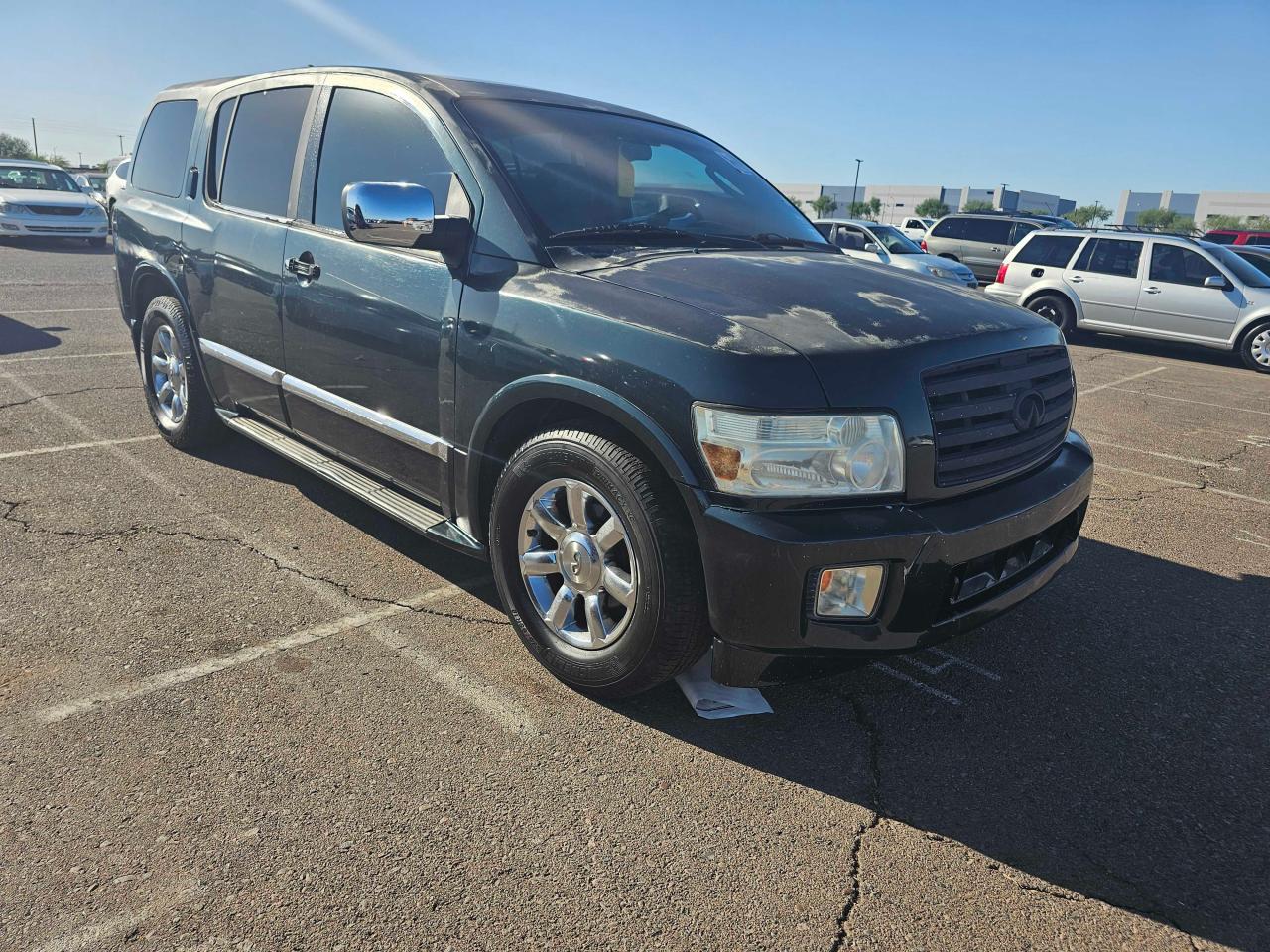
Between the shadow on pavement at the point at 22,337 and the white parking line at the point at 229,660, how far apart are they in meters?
6.44

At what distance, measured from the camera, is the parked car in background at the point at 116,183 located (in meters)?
5.67

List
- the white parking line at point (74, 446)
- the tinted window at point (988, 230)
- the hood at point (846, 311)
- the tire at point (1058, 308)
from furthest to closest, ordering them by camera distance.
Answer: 1. the tinted window at point (988, 230)
2. the tire at point (1058, 308)
3. the white parking line at point (74, 446)
4. the hood at point (846, 311)

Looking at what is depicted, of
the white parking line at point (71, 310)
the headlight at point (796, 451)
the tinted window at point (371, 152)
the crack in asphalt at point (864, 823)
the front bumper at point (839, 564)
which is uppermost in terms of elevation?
the tinted window at point (371, 152)

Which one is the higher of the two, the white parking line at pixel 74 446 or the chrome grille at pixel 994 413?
the chrome grille at pixel 994 413

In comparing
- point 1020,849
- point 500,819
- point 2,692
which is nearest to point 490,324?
point 500,819

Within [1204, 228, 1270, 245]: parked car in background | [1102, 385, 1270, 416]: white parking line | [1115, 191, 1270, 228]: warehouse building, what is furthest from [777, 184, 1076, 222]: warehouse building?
[1102, 385, 1270, 416]: white parking line

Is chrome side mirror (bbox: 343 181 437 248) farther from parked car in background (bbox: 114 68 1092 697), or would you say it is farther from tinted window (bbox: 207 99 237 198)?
tinted window (bbox: 207 99 237 198)

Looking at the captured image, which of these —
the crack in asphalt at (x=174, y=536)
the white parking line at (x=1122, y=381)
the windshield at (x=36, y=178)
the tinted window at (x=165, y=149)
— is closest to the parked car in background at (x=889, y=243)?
the white parking line at (x=1122, y=381)

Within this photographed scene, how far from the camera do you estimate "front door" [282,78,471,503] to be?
328 cm

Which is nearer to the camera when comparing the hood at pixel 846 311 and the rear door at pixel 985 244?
the hood at pixel 846 311

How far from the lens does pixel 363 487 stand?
373 centimetres

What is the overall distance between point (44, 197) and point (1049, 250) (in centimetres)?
1922

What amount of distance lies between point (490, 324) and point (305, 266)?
48.4 inches

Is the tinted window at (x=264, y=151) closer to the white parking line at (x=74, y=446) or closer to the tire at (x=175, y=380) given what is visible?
the tire at (x=175, y=380)
